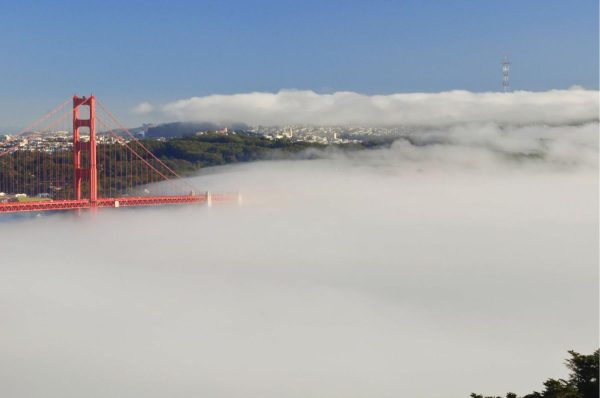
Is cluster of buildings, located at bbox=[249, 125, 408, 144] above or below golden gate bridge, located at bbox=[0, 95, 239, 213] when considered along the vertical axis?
above

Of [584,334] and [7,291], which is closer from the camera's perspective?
[584,334]

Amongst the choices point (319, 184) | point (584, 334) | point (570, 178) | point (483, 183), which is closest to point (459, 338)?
point (584, 334)

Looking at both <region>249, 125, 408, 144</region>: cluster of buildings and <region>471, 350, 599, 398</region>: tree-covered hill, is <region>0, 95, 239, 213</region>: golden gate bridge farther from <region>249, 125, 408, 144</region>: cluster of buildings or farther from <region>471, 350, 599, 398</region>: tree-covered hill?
<region>249, 125, 408, 144</region>: cluster of buildings

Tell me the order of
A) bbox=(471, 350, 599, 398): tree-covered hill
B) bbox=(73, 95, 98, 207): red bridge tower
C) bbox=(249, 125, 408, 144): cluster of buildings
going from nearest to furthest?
bbox=(471, 350, 599, 398): tree-covered hill → bbox=(73, 95, 98, 207): red bridge tower → bbox=(249, 125, 408, 144): cluster of buildings

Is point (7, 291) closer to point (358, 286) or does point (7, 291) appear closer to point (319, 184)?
point (358, 286)

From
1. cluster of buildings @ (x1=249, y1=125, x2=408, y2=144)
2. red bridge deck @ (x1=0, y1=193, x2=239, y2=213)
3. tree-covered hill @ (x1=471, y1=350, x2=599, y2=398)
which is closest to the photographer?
tree-covered hill @ (x1=471, y1=350, x2=599, y2=398)

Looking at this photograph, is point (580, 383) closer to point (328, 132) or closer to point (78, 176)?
point (78, 176)

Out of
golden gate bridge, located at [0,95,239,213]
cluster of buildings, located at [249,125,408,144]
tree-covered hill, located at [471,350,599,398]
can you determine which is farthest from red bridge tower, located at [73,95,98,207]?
cluster of buildings, located at [249,125,408,144]

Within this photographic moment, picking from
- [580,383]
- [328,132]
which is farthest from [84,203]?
[328,132]

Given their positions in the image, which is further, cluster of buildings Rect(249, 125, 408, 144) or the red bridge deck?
cluster of buildings Rect(249, 125, 408, 144)

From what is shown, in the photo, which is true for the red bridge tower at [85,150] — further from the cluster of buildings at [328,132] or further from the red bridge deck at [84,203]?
the cluster of buildings at [328,132]

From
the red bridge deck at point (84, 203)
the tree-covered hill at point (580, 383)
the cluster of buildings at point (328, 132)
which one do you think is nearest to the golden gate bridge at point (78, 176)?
the red bridge deck at point (84, 203)
